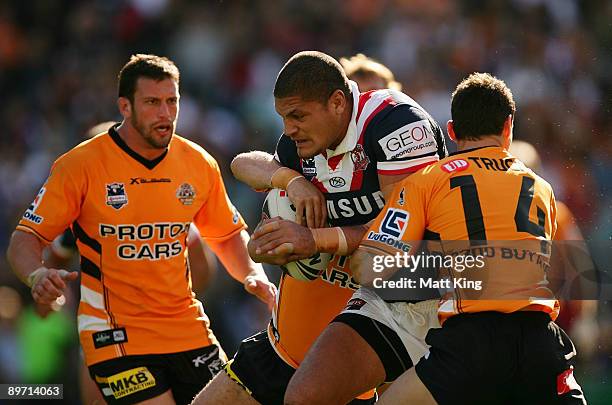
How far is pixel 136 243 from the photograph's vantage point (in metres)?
6.25

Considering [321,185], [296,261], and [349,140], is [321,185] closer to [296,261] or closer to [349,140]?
[349,140]

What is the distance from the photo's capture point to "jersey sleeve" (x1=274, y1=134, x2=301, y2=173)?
557 cm

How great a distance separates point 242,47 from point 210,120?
1.23 meters

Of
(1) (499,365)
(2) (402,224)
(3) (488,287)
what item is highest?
(2) (402,224)

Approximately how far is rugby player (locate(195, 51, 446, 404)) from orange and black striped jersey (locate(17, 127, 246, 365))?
822mm

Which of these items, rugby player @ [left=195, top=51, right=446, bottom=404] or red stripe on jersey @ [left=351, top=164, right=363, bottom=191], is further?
red stripe on jersey @ [left=351, top=164, right=363, bottom=191]

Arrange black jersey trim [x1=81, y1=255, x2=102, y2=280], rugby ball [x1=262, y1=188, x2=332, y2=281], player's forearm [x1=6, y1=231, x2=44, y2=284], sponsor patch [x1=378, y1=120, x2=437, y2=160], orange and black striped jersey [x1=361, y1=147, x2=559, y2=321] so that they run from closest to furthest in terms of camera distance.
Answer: orange and black striped jersey [x1=361, y1=147, x2=559, y2=321] < sponsor patch [x1=378, y1=120, x2=437, y2=160] < rugby ball [x1=262, y1=188, x2=332, y2=281] < player's forearm [x1=6, y1=231, x2=44, y2=284] < black jersey trim [x1=81, y1=255, x2=102, y2=280]

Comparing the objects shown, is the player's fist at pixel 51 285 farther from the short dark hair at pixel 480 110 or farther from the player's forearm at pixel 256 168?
the short dark hair at pixel 480 110

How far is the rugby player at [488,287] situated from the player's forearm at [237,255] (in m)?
2.11

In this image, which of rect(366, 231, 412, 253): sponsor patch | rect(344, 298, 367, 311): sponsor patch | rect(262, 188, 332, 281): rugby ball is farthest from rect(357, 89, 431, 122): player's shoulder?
rect(344, 298, 367, 311): sponsor patch

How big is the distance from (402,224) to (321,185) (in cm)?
88

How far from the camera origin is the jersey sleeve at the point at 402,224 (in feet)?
15.0

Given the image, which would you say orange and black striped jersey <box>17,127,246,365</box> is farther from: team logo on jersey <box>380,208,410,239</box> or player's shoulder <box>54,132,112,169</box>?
team logo on jersey <box>380,208,410,239</box>

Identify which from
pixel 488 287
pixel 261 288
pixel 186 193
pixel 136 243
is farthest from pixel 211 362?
pixel 488 287
